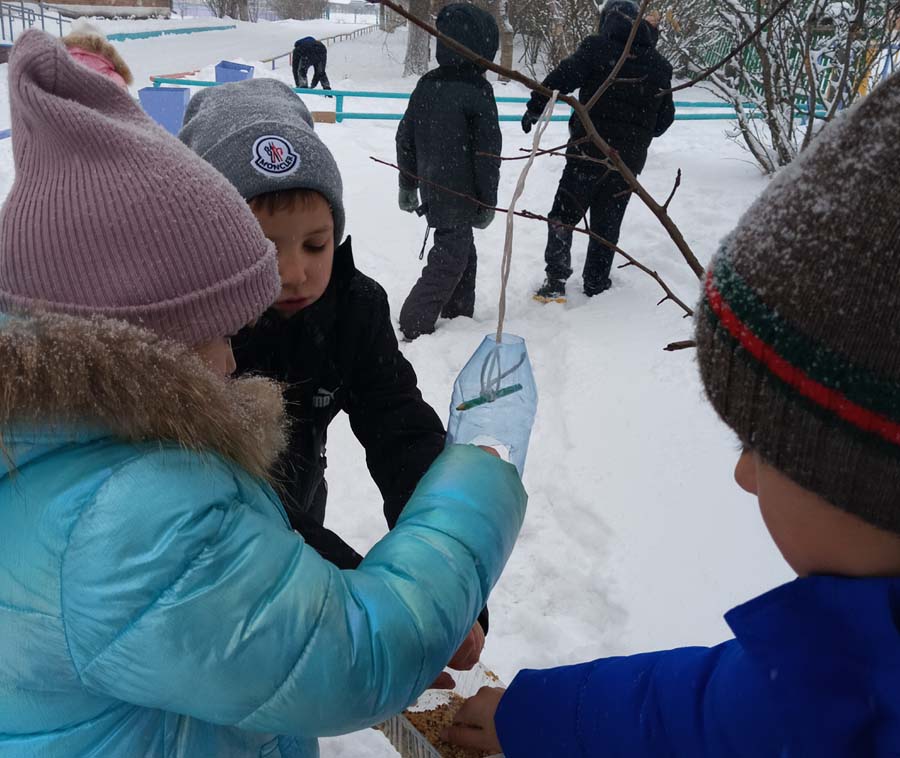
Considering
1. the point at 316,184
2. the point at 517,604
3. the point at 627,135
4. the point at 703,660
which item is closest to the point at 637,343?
the point at 627,135

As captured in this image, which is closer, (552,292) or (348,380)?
(348,380)

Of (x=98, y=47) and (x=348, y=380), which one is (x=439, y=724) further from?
(x=98, y=47)

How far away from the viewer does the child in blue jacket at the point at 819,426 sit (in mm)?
712

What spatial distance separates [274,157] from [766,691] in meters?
1.39

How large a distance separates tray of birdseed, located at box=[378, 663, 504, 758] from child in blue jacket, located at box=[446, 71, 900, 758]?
0.55 meters

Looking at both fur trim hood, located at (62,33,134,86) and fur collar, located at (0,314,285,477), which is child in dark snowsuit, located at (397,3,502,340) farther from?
fur collar, located at (0,314,285,477)

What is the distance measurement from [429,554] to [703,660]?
0.39m

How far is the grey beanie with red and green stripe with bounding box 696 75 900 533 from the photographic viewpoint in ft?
2.31

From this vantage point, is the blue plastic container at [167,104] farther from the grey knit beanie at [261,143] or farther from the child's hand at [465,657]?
the child's hand at [465,657]

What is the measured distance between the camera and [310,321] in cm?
181

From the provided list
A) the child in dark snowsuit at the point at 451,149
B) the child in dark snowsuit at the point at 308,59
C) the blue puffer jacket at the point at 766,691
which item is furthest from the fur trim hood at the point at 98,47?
the child in dark snowsuit at the point at 308,59

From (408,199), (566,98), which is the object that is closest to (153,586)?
(566,98)

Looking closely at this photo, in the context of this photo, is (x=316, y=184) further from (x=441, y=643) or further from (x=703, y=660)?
(x=703, y=660)

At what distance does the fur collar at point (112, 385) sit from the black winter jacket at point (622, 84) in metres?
4.47
